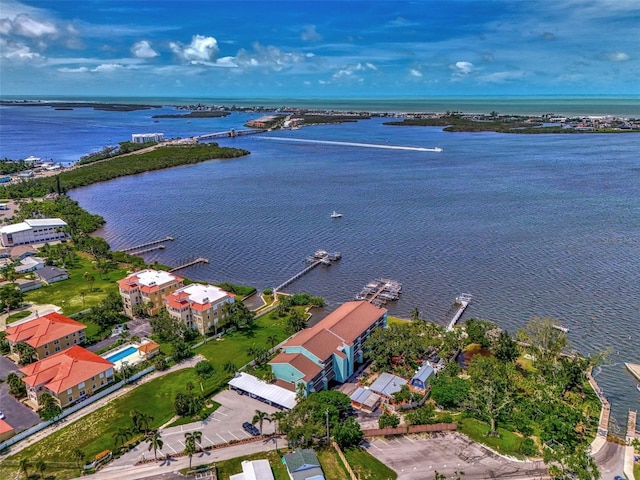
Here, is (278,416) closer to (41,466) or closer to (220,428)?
(220,428)

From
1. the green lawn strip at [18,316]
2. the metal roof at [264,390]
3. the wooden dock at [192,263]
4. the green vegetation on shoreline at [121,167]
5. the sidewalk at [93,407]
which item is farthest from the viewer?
the green vegetation on shoreline at [121,167]

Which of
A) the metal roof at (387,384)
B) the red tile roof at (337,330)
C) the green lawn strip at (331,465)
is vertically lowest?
the green lawn strip at (331,465)

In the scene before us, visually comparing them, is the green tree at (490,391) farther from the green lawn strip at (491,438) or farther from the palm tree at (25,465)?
the palm tree at (25,465)

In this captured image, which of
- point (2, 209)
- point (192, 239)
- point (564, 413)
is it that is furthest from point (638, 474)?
point (2, 209)

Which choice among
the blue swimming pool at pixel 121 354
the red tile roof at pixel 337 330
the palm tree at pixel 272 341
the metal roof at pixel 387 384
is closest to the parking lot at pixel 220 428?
the red tile roof at pixel 337 330

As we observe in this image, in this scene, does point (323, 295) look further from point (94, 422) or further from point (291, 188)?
point (291, 188)

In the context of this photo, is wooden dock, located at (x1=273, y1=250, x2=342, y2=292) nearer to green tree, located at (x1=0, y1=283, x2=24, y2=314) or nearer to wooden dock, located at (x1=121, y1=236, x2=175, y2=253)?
wooden dock, located at (x1=121, y1=236, x2=175, y2=253)

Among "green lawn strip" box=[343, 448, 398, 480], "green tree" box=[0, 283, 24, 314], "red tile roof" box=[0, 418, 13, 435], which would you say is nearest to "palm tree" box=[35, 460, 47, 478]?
"red tile roof" box=[0, 418, 13, 435]
